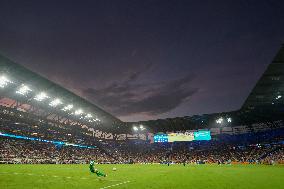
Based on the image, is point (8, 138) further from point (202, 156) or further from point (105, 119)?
point (202, 156)

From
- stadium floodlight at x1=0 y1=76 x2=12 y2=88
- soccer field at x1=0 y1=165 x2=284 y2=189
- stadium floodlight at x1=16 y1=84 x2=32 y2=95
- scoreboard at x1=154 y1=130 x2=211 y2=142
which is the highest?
stadium floodlight at x1=0 y1=76 x2=12 y2=88

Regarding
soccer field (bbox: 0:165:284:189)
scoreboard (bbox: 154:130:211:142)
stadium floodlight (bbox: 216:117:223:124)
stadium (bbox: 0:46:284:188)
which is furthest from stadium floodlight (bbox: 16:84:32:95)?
stadium floodlight (bbox: 216:117:223:124)

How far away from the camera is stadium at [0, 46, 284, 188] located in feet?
137

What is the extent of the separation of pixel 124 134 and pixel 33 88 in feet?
178

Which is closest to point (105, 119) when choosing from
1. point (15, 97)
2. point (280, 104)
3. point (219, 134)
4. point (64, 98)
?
point (64, 98)

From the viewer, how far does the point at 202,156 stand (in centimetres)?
7912

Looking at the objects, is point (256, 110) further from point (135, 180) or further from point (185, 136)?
point (135, 180)

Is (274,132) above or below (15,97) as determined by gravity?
below

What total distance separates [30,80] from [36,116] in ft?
64.5

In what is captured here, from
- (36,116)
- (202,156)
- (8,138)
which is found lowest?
(202,156)

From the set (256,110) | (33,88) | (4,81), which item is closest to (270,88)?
(256,110)

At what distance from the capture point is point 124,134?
311 feet

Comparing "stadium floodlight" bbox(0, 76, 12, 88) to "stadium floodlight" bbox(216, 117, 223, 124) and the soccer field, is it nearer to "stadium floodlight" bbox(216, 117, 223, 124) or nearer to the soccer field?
the soccer field

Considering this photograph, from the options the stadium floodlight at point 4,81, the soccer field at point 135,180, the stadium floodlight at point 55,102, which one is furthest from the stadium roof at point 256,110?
the stadium floodlight at point 4,81
